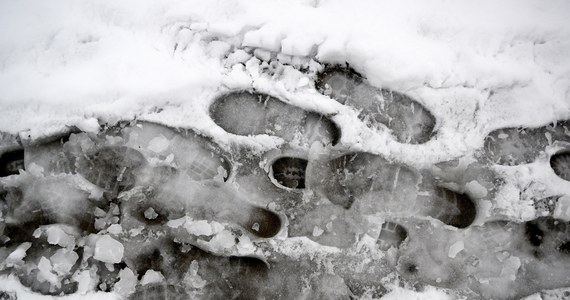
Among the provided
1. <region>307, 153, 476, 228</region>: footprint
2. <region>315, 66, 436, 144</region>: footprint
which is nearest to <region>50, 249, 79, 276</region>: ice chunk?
<region>307, 153, 476, 228</region>: footprint

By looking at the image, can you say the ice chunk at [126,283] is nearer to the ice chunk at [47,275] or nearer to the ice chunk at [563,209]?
the ice chunk at [47,275]

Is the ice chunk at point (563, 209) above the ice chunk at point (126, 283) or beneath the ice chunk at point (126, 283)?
above

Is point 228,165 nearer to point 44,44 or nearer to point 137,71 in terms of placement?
point 137,71

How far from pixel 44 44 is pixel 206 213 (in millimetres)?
848

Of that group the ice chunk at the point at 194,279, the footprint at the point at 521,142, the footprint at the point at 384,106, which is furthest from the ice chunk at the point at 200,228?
the footprint at the point at 521,142

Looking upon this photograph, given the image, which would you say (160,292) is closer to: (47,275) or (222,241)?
(222,241)

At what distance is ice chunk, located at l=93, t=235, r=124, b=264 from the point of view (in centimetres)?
121

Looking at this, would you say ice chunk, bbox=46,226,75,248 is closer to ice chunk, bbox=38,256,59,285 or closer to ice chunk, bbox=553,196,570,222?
ice chunk, bbox=38,256,59,285

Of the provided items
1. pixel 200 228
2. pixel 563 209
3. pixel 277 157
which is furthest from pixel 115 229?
pixel 563 209

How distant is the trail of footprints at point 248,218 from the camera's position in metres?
1.23

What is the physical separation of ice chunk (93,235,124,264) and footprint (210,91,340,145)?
0.55m

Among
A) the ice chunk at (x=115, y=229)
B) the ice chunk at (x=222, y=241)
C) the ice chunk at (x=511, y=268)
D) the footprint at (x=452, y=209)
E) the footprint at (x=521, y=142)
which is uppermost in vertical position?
the footprint at (x=521, y=142)

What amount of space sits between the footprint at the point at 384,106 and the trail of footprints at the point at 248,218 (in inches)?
1.9

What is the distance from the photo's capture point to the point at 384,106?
4.25 ft
